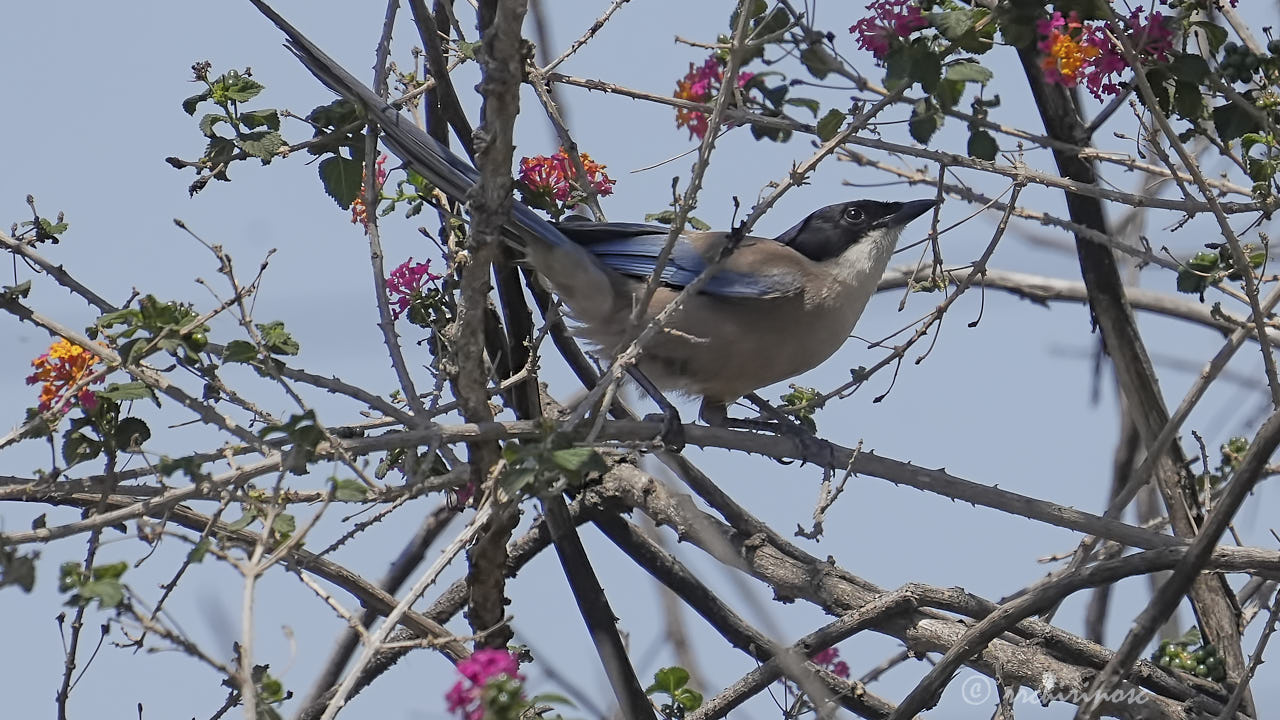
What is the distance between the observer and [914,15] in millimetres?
3746

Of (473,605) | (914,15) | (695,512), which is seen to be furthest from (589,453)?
(914,15)

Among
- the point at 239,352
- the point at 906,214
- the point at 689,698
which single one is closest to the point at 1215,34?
the point at 906,214

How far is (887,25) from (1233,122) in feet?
3.25

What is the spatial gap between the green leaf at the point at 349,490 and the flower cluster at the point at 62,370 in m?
0.86

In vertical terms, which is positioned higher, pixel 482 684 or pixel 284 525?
pixel 284 525

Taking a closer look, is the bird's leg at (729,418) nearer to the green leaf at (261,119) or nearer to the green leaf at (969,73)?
the green leaf at (969,73)

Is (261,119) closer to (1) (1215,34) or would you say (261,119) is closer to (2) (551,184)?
(2) (551,184)

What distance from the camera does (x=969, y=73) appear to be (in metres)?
3.61

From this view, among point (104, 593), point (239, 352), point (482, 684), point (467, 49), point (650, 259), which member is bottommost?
point (482, 684)

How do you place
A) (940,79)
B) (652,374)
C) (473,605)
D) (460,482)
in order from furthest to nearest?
(652,374) → (473,605) → (940,79) → (460,482)

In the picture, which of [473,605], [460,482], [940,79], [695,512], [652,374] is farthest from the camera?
[652,374]

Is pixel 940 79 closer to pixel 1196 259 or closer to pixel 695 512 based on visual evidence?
pixel 1196 259

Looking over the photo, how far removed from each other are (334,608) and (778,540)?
2163 mm

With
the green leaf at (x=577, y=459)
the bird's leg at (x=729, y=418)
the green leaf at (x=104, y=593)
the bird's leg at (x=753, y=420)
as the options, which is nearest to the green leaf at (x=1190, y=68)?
the bird's leg at (x=753, y=420)
